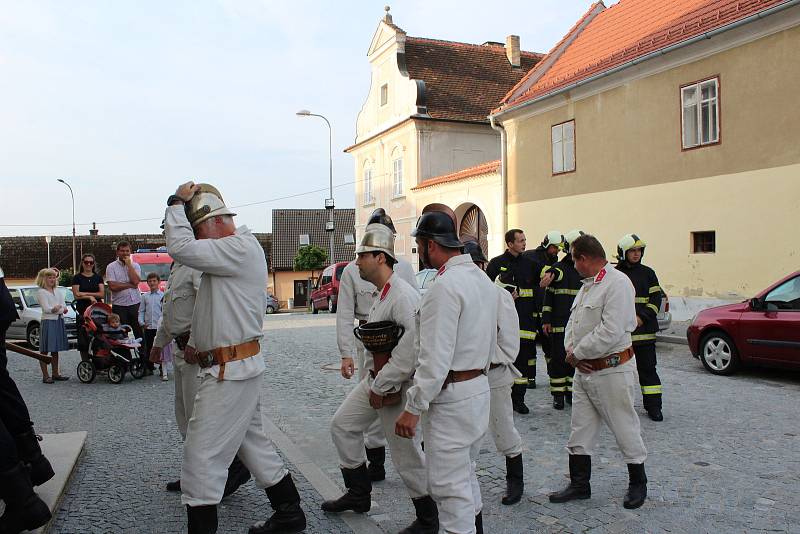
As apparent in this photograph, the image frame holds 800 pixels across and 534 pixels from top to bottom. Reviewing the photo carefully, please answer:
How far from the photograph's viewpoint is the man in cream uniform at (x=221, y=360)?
12.9ft

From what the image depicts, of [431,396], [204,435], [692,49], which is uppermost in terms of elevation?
[692,49]

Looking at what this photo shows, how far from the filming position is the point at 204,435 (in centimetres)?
397

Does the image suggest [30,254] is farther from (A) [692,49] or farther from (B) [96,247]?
(A) [692,49]

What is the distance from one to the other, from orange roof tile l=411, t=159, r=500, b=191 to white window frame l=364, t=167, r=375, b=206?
4.85 meters

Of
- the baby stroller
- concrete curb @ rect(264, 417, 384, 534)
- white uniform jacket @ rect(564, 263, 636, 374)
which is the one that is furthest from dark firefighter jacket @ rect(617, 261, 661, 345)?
the baby stroller

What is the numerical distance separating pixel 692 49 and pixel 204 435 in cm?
1528

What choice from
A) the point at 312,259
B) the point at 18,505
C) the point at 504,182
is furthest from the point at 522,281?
the point at 312,259

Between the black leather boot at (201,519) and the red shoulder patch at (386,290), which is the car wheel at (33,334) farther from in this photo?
the red shoulder patch at (386,290)

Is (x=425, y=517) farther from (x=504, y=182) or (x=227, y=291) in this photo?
(x=504, y=182)

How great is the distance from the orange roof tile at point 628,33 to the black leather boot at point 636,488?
40.8 ft

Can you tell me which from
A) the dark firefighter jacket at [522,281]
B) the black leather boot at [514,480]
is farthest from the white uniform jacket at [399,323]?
the dark firefighter jacket at [522,281]

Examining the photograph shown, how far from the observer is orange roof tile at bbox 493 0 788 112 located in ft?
51.3

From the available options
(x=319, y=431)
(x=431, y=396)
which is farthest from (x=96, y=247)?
(x=431, y=396)

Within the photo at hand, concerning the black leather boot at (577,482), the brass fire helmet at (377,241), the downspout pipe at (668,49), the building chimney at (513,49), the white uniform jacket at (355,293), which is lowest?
the black leather boot at (577,482)
